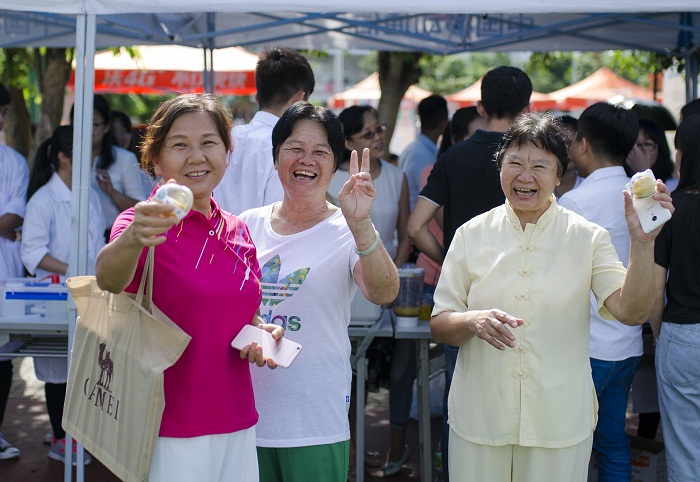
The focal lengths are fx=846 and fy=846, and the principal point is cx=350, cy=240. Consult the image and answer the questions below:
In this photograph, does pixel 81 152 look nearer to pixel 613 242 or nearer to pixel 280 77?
pixel 280 77

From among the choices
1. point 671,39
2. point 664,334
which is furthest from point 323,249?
point 671,39

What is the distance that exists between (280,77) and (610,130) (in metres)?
1.58

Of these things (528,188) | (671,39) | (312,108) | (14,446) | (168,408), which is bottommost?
(14,446)

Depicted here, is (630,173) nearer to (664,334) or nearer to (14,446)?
(664,334)

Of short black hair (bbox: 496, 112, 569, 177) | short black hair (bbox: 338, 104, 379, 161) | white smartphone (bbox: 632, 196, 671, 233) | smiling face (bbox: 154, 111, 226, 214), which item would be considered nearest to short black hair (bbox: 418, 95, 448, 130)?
short black hair (bbox: 338, 104, 379, 161)

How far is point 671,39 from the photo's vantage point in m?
7.20

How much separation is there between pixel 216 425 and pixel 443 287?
1.01m

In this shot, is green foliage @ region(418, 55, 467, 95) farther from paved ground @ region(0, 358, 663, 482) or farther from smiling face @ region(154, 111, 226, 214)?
smiling face @ region(154, 111, 226, 214)

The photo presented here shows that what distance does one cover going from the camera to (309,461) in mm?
2676

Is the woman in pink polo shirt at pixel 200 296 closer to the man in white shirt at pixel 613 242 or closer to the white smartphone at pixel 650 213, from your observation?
the white smartphone at pixel 650 213

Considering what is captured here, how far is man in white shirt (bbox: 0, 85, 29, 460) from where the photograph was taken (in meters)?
5.05

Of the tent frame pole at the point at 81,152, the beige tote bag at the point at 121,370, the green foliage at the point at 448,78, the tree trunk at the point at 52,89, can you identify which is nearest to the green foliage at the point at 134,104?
the green foliage at the point at 448,78

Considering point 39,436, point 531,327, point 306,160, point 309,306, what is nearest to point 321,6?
point 306,160

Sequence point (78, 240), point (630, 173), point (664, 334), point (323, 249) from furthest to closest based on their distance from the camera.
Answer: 1. point (630, 173)
2. point (78, 240)
3. point (664, 334)
4. point (323, 249)
